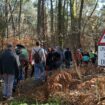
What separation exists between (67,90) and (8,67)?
2263 millimetres

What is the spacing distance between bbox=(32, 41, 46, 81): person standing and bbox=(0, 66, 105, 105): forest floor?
0.44 metres

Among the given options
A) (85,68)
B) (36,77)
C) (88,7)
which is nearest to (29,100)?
(36,77)

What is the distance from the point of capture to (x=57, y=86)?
13391mm

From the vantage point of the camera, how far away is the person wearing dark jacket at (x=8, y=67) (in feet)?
44.0

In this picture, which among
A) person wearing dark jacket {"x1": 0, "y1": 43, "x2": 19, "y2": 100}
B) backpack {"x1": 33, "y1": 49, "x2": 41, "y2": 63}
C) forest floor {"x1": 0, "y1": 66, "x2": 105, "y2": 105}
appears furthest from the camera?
backpack {"x1": 33, "y1": 49, "x2": 41, "y2": 63}

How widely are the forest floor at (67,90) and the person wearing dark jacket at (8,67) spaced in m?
0.40

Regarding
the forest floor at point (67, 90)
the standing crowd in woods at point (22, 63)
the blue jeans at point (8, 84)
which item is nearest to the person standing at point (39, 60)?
the standing crowd in woods at point (22, 63)

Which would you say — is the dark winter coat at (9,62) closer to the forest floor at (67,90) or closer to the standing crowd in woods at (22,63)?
the standing crowd in woods at (22,63)

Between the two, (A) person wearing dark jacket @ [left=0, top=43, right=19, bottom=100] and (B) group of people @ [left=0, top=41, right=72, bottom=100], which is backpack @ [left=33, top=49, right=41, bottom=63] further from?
(A) person wearing dark jacket @ [left=0, top=43, right=19, bottom=100]

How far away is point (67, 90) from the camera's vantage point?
13.0 m

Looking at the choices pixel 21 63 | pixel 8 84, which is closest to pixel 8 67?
pixel 8 84

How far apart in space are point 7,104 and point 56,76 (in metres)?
2.97

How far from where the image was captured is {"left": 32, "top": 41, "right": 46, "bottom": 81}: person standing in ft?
53.2

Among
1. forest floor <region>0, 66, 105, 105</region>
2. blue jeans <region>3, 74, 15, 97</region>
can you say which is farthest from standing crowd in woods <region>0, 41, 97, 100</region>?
forest floor <region>0, 66, 105, 105</region>
